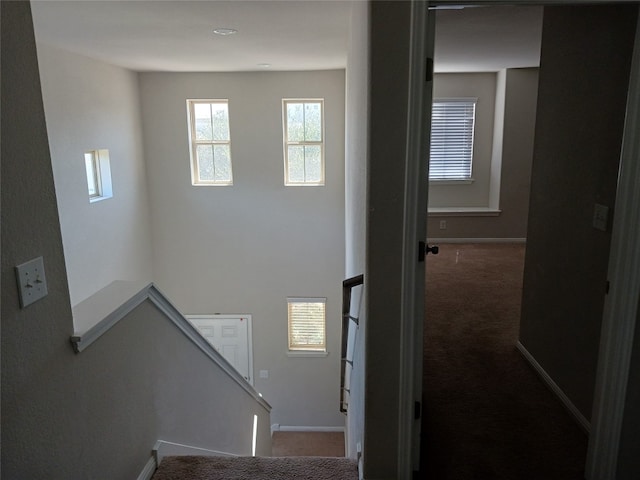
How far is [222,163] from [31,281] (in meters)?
6.36

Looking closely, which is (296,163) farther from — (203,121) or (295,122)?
(203,121)

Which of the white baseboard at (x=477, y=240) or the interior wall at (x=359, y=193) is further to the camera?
the white baseboard at (x=477, y=240)

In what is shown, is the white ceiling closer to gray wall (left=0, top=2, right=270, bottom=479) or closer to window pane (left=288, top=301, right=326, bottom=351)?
gray wall (left=0, top=2, right=270, bottom=479)

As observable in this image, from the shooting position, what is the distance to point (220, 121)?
742 cm

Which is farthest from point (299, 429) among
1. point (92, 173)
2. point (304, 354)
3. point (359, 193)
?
point (359, 193)

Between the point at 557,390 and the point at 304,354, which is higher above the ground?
the point at 557,390

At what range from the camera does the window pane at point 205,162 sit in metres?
7.53

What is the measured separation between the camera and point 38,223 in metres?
1.42

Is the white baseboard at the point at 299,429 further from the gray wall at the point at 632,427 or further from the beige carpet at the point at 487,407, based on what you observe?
the gray wall at the point at 632,427

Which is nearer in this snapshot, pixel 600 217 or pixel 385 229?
pixel 385 229

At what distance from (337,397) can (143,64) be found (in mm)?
5846

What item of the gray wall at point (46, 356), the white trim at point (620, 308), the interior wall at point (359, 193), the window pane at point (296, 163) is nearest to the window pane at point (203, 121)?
the window pane at point (296, 163)

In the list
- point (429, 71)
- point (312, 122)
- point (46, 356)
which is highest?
point (312, 122)

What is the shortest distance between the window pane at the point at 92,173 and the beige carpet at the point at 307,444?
14.7 feet
